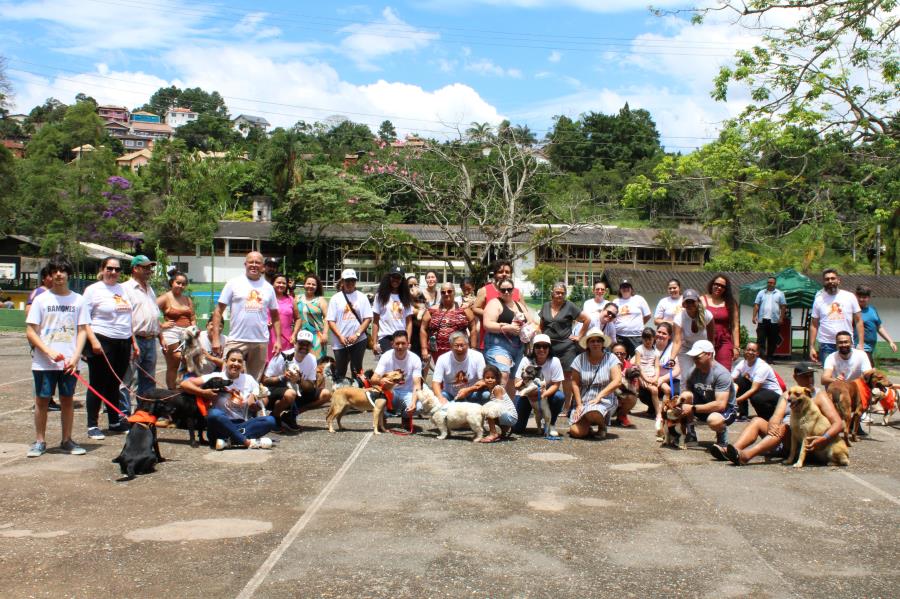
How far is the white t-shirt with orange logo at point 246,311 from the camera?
28.5ft

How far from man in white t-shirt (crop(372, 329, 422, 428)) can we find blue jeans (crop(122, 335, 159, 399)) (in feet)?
7.82

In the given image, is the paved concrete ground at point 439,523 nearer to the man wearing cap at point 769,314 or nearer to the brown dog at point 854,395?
the brown dog at point 854,395

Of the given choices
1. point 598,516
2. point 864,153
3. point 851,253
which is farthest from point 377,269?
point 598,516

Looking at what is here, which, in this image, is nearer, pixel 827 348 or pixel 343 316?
pixel 343 316

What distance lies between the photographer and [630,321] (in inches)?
454

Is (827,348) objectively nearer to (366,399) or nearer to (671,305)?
(671,305)

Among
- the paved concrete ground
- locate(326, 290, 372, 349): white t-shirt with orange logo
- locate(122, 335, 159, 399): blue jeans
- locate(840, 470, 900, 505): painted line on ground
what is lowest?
locate(840, 470, 900, 505): painted line on ground

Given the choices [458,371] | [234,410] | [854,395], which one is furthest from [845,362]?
[234,410]

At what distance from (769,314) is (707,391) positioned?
995 centimetres

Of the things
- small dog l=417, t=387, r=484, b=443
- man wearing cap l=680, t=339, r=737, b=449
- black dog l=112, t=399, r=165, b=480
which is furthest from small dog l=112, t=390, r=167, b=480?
man wearing cap l=680, t=339, r=737, b=449

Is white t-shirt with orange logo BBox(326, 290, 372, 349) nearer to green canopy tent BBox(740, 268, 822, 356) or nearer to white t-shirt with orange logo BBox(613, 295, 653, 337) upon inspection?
white t-shirt with orange logo BBox(613, 295, 653, 337)

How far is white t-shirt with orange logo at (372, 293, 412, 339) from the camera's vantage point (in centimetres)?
1022

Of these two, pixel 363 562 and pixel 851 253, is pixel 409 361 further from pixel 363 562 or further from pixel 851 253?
pixel 851 253

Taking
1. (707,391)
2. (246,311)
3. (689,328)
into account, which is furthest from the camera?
(689,328)
